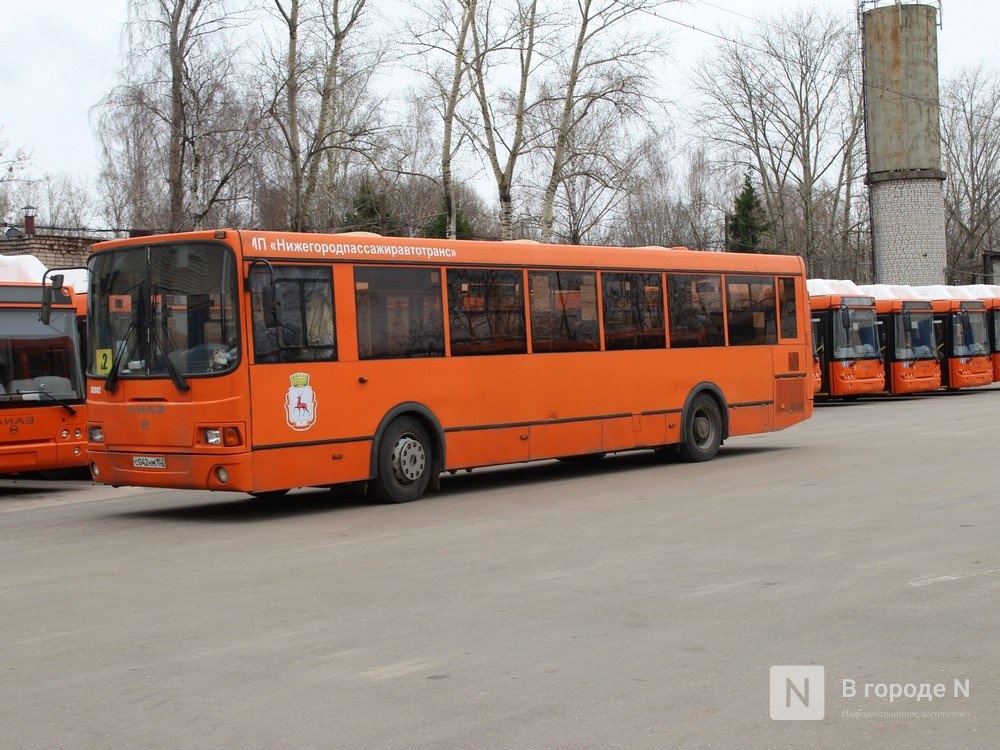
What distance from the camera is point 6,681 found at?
655 cm

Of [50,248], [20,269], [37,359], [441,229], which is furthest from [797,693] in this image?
[441,229]

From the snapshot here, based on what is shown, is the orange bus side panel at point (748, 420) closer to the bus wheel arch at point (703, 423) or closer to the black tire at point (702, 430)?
the bus wheel arch at point (703, 423)

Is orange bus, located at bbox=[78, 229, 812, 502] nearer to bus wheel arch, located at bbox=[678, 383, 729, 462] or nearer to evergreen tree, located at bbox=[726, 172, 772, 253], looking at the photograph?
bus wheel arch, located at bbox=[678, 383, 729, 462]

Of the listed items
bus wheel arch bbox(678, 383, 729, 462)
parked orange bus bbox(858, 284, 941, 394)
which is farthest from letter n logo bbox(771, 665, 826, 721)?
parked orange bus bbox(858, 284, 941, 394)

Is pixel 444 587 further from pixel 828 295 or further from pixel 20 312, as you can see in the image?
pixel 828 295

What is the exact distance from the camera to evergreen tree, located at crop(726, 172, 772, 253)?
3098 inches

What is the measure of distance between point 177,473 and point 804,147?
2346 inches

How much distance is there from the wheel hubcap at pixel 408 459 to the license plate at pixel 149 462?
7.89ft

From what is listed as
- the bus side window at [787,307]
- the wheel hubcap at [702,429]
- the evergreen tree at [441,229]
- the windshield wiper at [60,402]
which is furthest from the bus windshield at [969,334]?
the windshield wiper at [60,402]

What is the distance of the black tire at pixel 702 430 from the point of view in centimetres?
1784

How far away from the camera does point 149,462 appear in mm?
13047

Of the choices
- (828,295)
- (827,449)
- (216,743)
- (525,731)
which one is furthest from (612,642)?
(828,295)

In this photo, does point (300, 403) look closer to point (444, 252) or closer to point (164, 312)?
point (164, 312)

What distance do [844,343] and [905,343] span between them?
10.3ft
